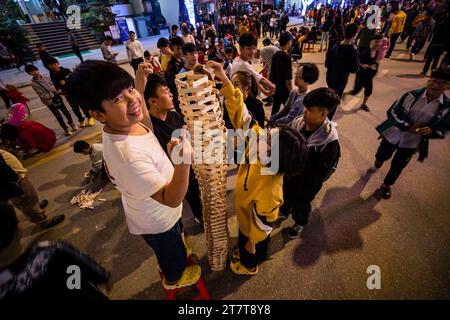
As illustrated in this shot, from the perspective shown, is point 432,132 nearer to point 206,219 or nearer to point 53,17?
point 206,219

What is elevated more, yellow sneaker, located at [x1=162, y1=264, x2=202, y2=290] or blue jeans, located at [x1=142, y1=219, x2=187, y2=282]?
blue jeans, located at [x1=142, y1=219, x2=187, y2=282]

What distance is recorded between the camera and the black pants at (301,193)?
2.30 metres

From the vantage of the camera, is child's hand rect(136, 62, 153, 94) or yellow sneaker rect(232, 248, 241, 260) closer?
child's hand rect(136, 62, 153, 94)

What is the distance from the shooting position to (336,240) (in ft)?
8.59

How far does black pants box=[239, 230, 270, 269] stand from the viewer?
2.13 metres

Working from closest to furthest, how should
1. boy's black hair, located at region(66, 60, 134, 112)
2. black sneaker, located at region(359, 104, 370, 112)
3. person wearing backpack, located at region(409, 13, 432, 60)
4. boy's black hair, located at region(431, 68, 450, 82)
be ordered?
1. boy's black hair, located at region(66, 60, 134, 112)
2. boy's black hair, located at region(431, 68, 450, 82)
3. black sneaker, located at region(359, 104, 370, 112)
4. person wearing backpack, located at region(409, 13, 432, 60)

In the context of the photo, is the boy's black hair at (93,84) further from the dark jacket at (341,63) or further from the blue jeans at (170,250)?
the dark jacket at (341,63)

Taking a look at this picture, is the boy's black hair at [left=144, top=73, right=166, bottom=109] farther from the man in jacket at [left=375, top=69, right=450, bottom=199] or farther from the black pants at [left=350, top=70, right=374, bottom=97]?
the black pants at [left=350, top=70, right=374, bottom=97]

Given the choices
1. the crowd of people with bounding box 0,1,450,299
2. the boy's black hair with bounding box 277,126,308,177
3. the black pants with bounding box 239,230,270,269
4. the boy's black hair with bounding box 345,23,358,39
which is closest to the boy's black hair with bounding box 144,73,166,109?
the crowd of people with bounding box 0,1,450,299

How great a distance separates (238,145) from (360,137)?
395cm

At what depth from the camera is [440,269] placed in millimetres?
2248

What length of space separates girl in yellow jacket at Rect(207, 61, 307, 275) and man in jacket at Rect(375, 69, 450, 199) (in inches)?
86.3

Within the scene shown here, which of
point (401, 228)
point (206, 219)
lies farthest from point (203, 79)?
point (401, 228)

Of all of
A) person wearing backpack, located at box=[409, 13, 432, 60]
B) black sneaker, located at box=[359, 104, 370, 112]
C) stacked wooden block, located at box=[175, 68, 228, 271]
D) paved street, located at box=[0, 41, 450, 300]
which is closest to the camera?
stacked wooden block, located at box=[175, 68, 228, 271]
